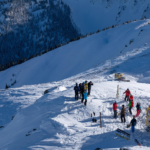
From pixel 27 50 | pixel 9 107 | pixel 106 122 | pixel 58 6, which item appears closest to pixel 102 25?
pixel 58 6

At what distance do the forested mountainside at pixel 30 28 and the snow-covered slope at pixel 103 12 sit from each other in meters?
8.83

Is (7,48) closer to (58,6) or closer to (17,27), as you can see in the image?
(17,27)

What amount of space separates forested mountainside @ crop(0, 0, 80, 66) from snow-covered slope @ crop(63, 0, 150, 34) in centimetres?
883

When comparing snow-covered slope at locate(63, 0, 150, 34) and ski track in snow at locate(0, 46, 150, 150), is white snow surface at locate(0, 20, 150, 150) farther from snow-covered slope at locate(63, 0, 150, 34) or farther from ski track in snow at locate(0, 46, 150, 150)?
snow-covered slope at locate(63, 0, 150, 34)

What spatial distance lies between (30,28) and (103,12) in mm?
61207

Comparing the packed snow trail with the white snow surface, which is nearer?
the packed snow trail

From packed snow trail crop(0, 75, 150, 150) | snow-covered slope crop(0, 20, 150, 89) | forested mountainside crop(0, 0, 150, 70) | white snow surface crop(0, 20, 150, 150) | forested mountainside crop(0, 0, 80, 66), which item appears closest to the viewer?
packed snow trail crop(0, 75, 150, 150)

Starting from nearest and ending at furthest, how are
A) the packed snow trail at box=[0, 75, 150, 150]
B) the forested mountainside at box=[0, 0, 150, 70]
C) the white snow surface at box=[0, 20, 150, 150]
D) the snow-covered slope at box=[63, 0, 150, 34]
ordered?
the packed snow trail at box=[0, 75, 150, 150]
the white snow surface at box=[0, 20, 150, 150]
the snow-covered slope at box=[63, 0, 150, 34]
the forested mountainside at box=[0, 0, 150, 70]

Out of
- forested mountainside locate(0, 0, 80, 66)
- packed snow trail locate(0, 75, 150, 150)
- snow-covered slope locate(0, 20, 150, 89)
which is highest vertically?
forested mountainside locate(0, 0, 80, 66)

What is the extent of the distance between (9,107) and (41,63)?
41425 mm

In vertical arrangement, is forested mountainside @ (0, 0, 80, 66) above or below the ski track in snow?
above

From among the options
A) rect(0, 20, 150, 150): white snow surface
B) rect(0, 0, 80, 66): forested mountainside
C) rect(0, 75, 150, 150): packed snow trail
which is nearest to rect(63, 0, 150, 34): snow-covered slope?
rect(0, 0, 80, 66): forested mountainside

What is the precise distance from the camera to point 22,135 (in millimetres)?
12844

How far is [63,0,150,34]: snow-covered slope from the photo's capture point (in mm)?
127562
